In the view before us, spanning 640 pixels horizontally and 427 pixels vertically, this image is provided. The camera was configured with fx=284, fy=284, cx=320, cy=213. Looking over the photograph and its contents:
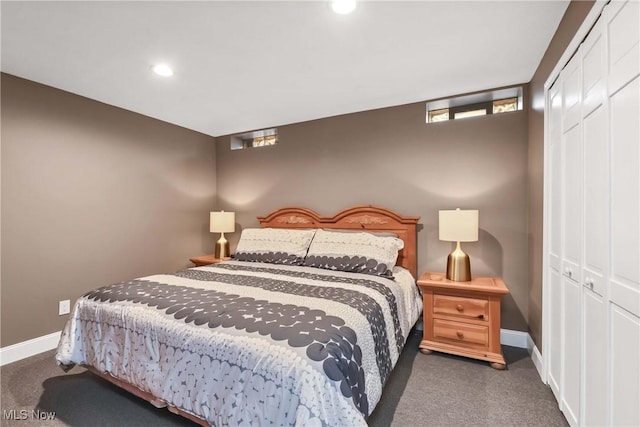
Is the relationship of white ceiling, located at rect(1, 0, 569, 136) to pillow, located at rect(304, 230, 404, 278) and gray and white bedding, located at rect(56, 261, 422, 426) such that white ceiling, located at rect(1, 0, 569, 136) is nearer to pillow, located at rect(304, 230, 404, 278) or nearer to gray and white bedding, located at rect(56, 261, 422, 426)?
pillow, located at rect(304, 230, 404, 278)

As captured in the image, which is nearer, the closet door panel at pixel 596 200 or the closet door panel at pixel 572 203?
the closet door panel at pixel 596 200

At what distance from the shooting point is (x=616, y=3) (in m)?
1.16

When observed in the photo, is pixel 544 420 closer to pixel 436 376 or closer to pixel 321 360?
pixel 436 376

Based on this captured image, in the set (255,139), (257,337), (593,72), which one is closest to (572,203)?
(593,72)

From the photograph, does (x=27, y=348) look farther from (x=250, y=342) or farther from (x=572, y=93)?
(x=572, y=93)

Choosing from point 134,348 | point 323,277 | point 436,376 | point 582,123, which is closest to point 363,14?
point 582,123

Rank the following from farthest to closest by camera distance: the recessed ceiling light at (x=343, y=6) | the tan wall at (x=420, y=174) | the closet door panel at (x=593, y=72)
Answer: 1. the tan wall at (x=420, y=174)
2. the recessed ceiling light at (x=343, y=6)
3. the closet door panel at (x=593, y=72)

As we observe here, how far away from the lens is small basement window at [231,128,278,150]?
4047 millimetres

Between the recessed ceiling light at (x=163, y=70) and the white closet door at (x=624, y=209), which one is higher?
the recessed ceiling light at (x=163, y=70)

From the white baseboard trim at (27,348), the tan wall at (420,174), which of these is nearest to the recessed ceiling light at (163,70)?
the tan wall at (420,174)

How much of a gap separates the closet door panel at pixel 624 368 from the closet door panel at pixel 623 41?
3.00 feet

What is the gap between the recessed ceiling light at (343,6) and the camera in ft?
5.32

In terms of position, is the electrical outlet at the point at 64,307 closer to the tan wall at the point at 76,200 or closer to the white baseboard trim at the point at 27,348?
the tan wall at the point at 76,200

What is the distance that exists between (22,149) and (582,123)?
4067 millimetres
